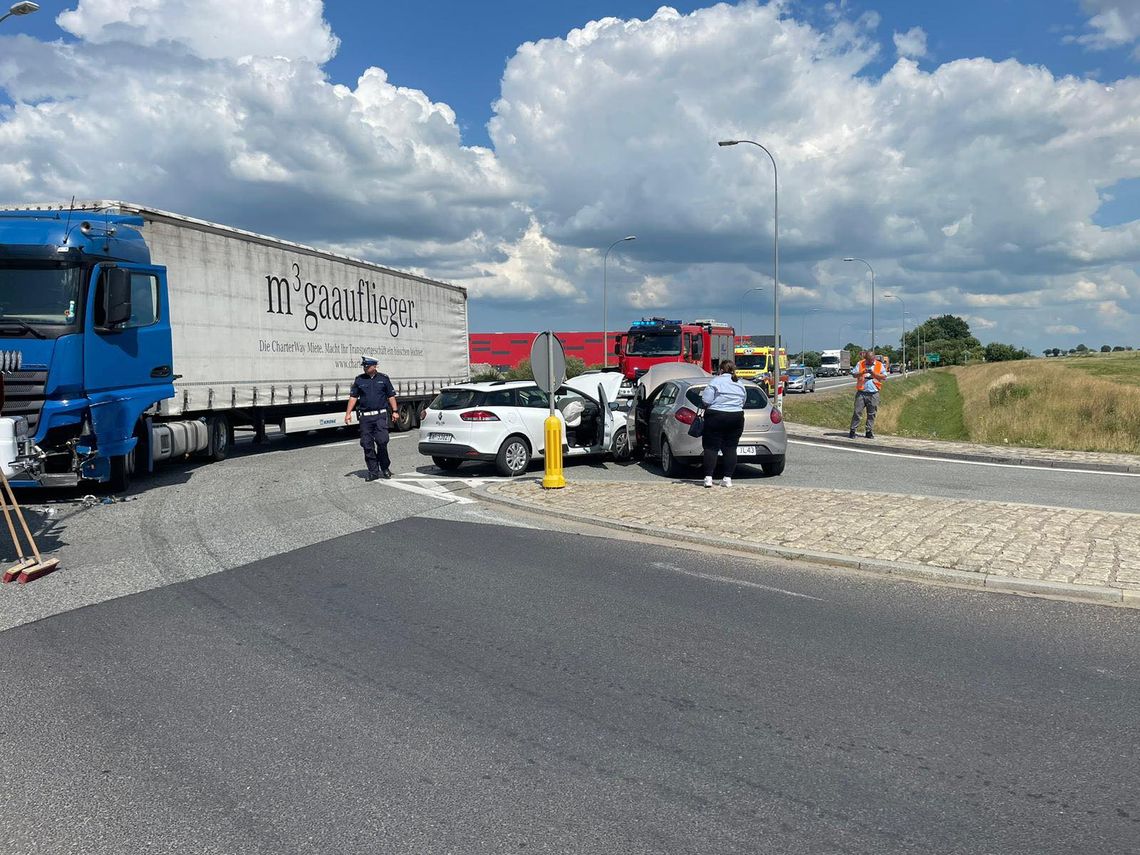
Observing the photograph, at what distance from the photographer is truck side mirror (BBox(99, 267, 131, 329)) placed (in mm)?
10984

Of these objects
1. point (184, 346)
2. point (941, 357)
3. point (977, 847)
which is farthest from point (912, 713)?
point (941, 357)

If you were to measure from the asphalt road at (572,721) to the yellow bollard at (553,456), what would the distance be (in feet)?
16.6

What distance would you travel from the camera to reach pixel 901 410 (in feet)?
137

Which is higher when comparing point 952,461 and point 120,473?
point 120,473

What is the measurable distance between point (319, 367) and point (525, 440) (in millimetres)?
6953

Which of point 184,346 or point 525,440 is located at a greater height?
point 184,346

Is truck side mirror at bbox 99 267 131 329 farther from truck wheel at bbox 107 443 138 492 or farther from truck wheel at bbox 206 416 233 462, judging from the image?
truck wheel at bbox 206 416 233 462

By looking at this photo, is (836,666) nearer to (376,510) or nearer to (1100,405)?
(376,510)

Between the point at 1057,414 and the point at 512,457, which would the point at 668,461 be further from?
the point at 1057,414

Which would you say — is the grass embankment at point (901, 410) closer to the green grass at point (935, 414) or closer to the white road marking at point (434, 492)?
the green grass at point (935, 414)

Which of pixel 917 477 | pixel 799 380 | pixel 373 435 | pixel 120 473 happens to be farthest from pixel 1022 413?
pixel 120 473

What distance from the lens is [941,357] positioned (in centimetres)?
13700

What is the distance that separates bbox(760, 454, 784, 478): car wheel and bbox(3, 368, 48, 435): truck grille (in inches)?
382

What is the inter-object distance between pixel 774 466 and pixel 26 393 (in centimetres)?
1012
